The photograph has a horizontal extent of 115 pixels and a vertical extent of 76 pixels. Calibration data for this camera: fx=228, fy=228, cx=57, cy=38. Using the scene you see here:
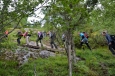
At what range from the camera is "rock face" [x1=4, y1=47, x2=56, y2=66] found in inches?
595

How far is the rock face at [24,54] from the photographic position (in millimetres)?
15117

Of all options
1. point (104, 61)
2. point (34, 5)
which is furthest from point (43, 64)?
point (34, 5)

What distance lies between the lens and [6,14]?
7.63 meters

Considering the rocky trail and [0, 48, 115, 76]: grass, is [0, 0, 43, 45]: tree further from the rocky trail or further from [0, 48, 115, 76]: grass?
the rocky trail

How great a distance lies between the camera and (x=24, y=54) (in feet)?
51.2

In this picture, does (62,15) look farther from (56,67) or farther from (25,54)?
(25,54)

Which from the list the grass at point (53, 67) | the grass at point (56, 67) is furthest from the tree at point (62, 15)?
the grass at point (56, 67)

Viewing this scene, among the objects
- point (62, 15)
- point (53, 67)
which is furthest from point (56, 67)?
point (62, 15)

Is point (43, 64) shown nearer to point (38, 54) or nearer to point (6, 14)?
point (38, 54)

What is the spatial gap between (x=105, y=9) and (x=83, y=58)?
4211mm

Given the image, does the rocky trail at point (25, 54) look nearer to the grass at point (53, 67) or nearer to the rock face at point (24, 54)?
the rock face at point (24, 54)

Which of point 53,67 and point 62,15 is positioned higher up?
point 62,15

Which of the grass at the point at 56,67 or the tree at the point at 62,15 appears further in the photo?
the grass at the point at 56,67

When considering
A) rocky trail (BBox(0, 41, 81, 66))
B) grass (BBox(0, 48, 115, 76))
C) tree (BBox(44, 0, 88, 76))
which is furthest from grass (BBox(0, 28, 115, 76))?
tree (BBox(44, 0, 88, 76))
